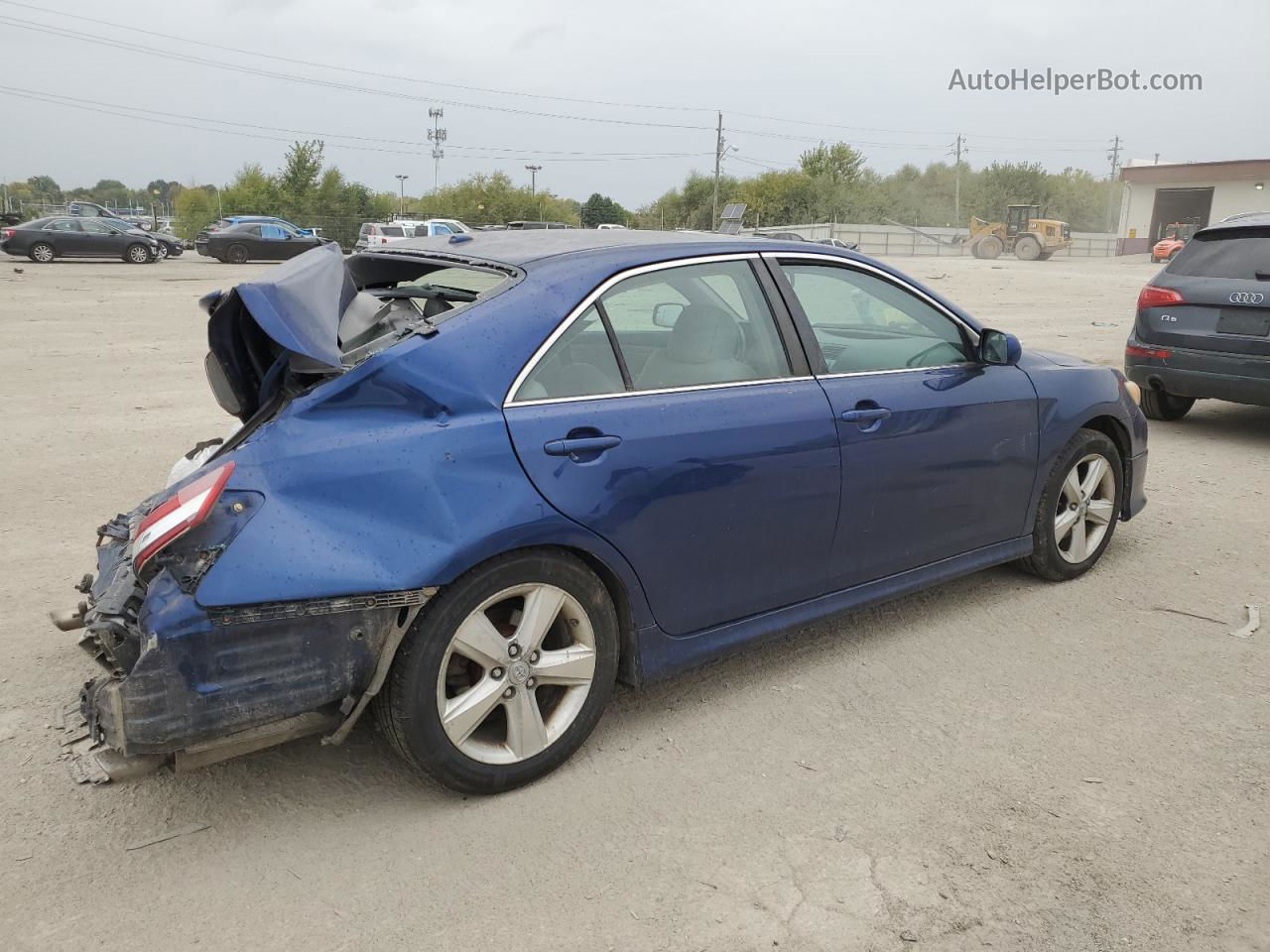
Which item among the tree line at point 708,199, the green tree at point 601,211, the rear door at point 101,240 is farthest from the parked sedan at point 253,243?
the green tree at point 601,211

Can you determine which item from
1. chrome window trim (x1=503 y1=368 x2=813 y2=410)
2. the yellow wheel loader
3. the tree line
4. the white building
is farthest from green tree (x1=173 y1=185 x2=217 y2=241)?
chrome window trim (x1=503 y1=368 x2=813 y2=410)

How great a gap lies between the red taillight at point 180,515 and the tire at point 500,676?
624 millimetres

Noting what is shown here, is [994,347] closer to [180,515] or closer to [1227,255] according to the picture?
A: [180,515]

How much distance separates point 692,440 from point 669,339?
426 millimetres

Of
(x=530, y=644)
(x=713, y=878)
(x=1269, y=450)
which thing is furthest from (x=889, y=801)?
(x=1269, y=450)

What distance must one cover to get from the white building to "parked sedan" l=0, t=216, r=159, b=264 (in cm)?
4907

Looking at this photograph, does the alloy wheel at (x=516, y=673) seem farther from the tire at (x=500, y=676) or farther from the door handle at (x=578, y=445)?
the door handle at (x=578, y=445)

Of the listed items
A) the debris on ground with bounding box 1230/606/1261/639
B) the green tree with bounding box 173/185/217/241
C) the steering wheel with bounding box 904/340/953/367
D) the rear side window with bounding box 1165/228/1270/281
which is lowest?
the debris on ground with bounding box 1230/606/1261/639

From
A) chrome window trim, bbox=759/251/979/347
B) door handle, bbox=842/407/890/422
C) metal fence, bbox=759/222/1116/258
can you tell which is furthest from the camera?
metal fence, bbox=759/222/1116/258

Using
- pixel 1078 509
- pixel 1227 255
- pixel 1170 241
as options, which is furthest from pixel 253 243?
pixel 1170 241

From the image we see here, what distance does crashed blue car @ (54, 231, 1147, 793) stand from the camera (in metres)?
2.64

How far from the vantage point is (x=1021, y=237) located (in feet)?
160

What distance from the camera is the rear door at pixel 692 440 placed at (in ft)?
10.1

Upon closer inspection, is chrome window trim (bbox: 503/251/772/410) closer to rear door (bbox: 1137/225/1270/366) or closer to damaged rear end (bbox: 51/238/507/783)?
damaged rear end (bbox: 51/238/507/783)
